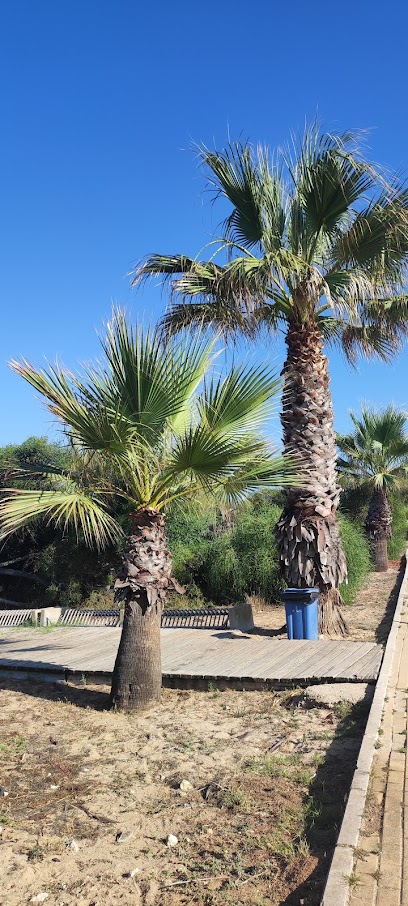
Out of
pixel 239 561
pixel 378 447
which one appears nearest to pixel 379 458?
pixel 378 447

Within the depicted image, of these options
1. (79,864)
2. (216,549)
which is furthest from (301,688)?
(216,549)

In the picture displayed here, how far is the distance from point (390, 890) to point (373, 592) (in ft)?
45.1

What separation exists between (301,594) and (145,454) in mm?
4092

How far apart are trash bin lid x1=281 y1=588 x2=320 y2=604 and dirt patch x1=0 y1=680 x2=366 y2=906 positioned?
8.89 feet

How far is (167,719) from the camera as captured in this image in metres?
6.23

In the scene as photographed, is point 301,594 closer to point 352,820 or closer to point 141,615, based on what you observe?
point 141,615

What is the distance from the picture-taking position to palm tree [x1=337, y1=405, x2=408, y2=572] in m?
22.0

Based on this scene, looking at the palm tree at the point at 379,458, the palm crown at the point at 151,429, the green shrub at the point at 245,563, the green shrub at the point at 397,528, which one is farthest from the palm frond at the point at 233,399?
the green shrub at the point at 397,528

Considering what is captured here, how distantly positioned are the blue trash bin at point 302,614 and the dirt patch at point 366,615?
34.6 inches

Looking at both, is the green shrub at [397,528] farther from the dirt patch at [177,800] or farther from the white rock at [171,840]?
the white rock at [171,840]

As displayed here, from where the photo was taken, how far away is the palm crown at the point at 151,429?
6094mm

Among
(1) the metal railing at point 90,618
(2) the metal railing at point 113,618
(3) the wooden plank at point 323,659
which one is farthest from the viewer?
(1) the metal railing at point 90,618

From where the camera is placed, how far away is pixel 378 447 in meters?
22.2

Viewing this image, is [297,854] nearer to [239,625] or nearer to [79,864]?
[79,864]
